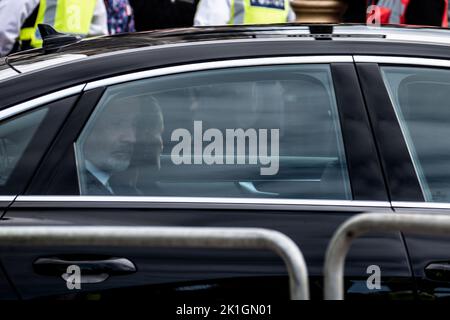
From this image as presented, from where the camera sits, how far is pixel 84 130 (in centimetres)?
344

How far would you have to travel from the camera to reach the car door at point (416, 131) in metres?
3.45

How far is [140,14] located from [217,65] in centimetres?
462

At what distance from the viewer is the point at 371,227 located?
2744 millimetres

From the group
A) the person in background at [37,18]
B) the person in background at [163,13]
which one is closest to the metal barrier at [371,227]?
the person in background at [37,18]

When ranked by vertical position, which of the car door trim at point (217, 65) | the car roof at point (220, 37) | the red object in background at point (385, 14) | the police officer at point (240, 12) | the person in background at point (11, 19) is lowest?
the car door trim at point (217, 65)

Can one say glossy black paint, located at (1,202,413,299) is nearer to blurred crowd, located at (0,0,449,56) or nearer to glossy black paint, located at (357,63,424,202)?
glossy black paint, located at (357,63,424,202)

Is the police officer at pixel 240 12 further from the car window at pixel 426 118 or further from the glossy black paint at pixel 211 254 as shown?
the glossy black paint at pixel 211 254

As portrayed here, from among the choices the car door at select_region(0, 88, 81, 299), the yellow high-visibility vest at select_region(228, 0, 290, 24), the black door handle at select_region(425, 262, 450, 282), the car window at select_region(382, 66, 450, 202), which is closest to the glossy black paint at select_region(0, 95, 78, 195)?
the car door at select_region(0, 88, 81, 299)

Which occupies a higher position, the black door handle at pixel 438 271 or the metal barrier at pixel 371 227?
the black door handle at pixel 438 271

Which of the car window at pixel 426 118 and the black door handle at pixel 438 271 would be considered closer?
the black door handle at pixel 438 271

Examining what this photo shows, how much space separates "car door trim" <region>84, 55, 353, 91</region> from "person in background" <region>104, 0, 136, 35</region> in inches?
178

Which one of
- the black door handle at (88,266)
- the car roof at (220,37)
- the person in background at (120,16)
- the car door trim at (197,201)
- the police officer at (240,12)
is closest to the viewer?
the black door handle at (88,266)

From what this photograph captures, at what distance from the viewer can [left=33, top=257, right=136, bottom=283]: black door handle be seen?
3260 mm
